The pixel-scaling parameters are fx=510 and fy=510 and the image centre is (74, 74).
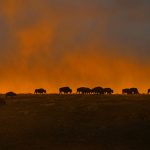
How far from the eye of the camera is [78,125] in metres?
56.8

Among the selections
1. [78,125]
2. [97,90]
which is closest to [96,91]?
[97,90]

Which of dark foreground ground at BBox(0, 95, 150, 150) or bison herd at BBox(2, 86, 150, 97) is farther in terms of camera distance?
bison herd at BBox(2, 86, 150, 97)

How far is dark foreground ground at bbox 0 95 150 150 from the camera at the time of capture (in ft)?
164

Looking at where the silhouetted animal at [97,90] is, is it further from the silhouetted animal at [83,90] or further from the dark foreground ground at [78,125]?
the dark foreground ground at [78,125]

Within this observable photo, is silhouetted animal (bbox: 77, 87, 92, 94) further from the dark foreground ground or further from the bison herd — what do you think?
the dark foreground ground

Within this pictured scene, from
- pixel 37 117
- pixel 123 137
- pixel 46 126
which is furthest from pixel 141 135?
pixel 37 117

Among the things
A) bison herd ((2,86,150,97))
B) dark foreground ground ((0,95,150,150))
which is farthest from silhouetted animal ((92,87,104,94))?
dark foreground ground ((0,95,150,150))

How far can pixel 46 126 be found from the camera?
5703 centimetres

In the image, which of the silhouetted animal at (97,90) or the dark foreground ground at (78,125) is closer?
the dark foreground ground at (78,125)

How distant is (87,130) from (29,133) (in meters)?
6.22

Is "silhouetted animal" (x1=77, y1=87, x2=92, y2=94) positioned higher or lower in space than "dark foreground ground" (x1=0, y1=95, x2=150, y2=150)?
higher

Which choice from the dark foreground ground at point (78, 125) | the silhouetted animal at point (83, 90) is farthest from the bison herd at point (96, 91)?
the dark foreground ground at point (78, 125)

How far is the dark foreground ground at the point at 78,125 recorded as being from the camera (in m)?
50.0

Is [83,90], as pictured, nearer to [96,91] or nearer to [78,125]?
[96,91]
